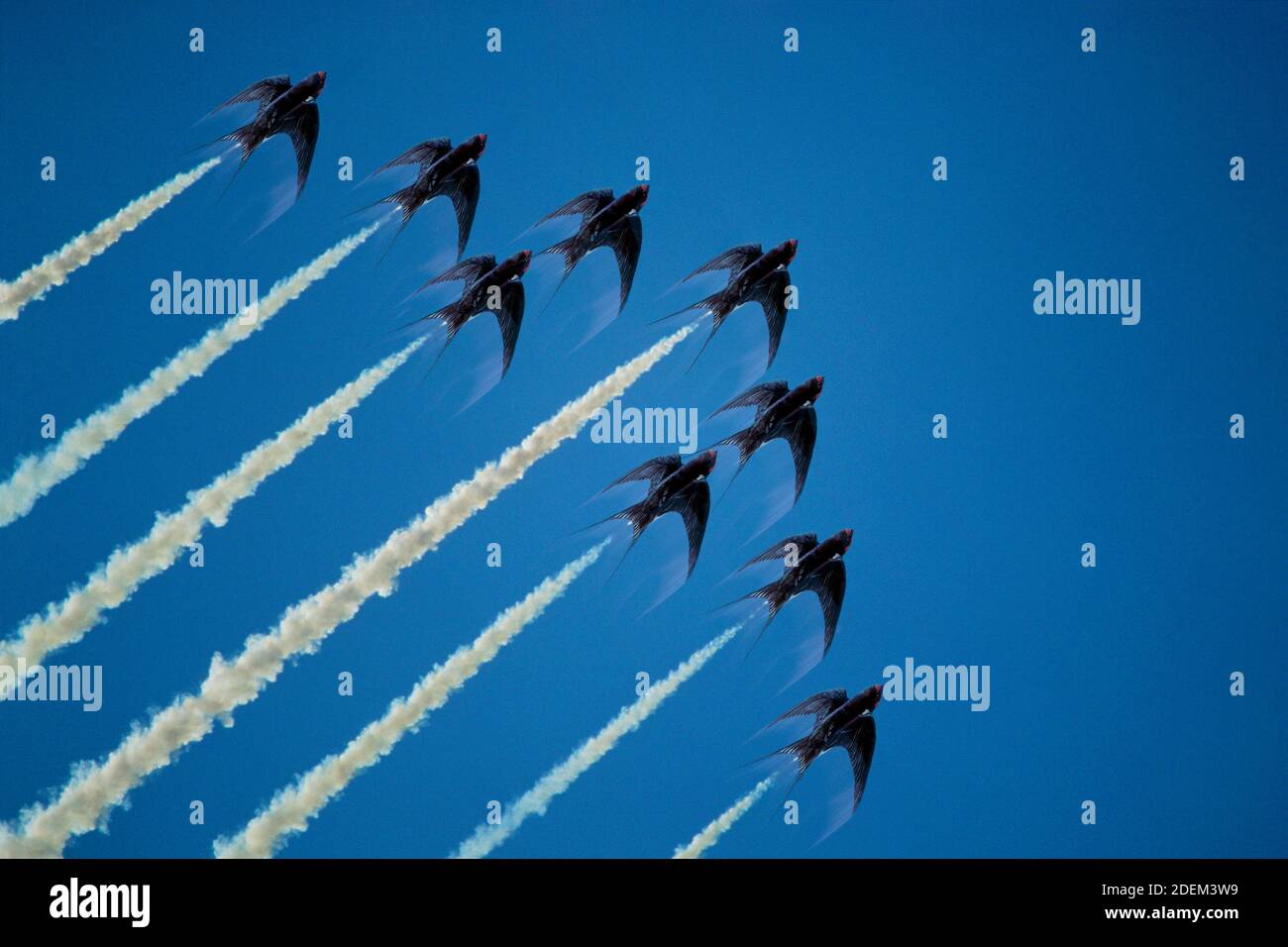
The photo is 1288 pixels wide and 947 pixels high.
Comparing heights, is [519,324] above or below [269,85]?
below

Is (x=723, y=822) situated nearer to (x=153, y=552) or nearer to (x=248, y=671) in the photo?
(x=248, y=671)

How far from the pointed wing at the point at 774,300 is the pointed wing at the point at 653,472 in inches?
32.3

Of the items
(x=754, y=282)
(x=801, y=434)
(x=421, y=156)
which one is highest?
(x=421, y=156)

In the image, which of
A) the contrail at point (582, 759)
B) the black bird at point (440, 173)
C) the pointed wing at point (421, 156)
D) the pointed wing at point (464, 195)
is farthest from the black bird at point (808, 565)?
the pointed wing at point (421, 156)

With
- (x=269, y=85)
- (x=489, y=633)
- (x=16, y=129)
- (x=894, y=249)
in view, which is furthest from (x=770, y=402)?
(x=16, y=129)

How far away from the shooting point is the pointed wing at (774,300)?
24.7ft

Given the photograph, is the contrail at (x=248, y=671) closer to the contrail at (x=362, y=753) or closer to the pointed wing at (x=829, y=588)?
the contrail at (x=362, y=753)

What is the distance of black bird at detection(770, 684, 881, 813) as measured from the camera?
7.50 m

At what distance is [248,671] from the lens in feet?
24.2

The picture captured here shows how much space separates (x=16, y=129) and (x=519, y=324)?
10.6 feet

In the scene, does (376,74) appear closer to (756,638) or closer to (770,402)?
(770,402)

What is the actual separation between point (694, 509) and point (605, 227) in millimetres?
1786

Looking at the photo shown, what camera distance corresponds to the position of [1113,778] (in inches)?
300

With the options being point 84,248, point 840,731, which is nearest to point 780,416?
point 840,731
